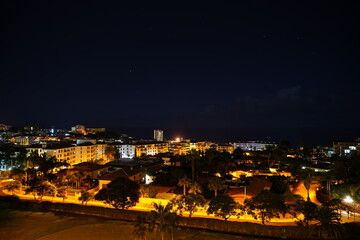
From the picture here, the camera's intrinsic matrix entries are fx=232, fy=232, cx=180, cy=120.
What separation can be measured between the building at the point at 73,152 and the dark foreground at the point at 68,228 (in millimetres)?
35398

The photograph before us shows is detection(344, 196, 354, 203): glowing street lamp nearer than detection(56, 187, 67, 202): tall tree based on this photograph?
Yes

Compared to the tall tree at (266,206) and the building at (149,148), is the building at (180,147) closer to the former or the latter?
the building at (149,148)

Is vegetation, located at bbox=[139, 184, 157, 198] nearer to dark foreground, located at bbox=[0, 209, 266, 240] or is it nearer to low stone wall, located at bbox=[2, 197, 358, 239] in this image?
low stone wall, located at bbox=[2, 197, 358, 239]

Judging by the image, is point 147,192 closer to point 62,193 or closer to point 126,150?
point 62,193

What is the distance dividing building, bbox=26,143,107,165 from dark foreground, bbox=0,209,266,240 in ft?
116

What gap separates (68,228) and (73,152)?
48700 mm

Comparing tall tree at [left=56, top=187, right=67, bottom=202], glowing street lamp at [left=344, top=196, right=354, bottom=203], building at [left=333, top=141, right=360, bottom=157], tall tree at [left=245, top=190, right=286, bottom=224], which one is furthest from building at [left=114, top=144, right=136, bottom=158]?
building at [left=333, top=141, right=360, bottom=157]

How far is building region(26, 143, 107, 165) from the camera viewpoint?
62.6 meters

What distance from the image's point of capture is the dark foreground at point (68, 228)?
23.0m

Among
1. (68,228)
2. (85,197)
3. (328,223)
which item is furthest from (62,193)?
(328,223)

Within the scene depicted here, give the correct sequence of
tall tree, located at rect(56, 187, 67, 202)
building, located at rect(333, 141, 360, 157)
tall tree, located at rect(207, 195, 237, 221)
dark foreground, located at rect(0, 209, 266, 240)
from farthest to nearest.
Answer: building, located at rect(333, 141, 360, 157), tall tree, located at rect(56, 187, 67, 202), tall tree, located at rect(207, 195, 237, 221), dark foreground, located at rect(0, 209, 266, 240)

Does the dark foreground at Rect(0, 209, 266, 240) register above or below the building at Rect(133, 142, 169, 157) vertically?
below

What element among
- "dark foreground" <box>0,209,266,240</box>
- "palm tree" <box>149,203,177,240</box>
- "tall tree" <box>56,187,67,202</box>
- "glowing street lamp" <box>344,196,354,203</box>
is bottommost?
"dark foreground" <box>0,209,266,240</box>

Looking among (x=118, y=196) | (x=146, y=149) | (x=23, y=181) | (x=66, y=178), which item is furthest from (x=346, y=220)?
(x=146, y=149)
